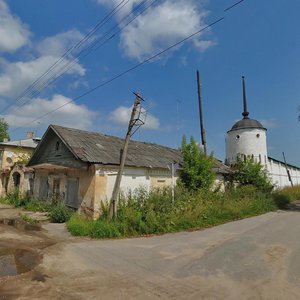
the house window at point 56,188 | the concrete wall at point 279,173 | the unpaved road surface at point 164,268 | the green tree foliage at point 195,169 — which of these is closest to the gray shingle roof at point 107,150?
the green tree foliage at point 195,169

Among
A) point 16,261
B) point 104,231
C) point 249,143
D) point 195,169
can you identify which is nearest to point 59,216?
point 104,231

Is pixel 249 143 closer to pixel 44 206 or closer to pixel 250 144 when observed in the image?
pixel 250 144

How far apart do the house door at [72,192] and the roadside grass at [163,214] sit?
6.27 feet

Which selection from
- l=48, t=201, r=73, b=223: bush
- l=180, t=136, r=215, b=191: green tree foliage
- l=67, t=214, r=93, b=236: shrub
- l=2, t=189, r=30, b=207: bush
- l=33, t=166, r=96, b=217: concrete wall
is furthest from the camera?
l=2, t=189, r=30, b=207: bush

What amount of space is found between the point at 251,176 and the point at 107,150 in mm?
11673

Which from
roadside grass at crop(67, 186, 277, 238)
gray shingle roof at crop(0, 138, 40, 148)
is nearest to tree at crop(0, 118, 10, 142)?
gray shingle roof at crop(0, 138, 40, 148)

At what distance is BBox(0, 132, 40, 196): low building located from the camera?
22328 millimetres

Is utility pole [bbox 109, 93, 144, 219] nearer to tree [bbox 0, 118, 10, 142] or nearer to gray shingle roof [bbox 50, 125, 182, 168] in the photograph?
gray shingle roof [bbox 50, 125, 182, 168]

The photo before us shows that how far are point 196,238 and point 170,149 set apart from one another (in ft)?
47.1

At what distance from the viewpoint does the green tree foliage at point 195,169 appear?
1850cm

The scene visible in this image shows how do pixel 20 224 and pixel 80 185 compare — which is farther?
pixel 80 185

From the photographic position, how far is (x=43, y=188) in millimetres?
19969

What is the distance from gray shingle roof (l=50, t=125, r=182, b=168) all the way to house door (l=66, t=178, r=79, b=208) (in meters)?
1.85

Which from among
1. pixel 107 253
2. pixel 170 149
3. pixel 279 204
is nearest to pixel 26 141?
pixel 170 149
